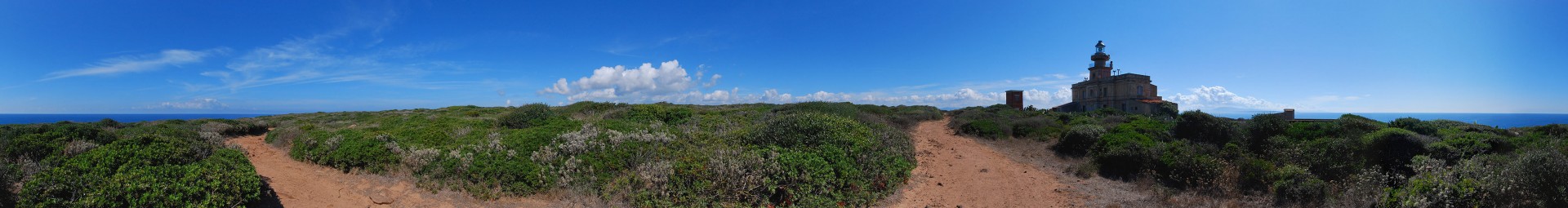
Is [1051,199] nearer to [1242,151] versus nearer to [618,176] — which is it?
[1242,151]

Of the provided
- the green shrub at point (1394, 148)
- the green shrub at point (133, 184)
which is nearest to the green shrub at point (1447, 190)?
the green shrub at point (1394, 148)

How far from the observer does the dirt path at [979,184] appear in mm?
8469

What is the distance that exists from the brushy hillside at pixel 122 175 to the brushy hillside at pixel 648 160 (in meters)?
2.20

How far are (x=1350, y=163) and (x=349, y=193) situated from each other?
15.1m

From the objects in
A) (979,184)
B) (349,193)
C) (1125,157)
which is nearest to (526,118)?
(349,193)

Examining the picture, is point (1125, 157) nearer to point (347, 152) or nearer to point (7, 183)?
point (347, 152)

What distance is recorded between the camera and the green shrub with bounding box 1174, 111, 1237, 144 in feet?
49.2

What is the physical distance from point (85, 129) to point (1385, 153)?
75.9ft

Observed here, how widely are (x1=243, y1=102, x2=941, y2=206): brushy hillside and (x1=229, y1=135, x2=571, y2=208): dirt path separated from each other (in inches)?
8.6

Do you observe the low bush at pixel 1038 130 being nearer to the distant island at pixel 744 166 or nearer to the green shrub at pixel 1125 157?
the distant island at pixel 744 166

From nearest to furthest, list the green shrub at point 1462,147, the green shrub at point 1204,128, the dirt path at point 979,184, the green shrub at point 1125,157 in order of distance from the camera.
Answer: the green shrub at point 1462,147
the dirt path at point 979,184
the green shrub at point 1125,157
the green shrub at point 1204,128

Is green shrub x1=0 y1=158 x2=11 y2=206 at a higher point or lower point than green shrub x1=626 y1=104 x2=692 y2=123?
lower

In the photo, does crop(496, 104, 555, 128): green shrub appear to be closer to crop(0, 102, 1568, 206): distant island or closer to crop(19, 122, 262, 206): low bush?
crop(0, 102, 1568, 206): distant island

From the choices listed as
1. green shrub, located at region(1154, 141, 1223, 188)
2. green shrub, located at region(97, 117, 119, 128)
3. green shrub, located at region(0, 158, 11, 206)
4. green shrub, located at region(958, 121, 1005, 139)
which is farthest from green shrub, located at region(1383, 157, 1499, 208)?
green shrub, located at region(97, 117, 119, 128)
